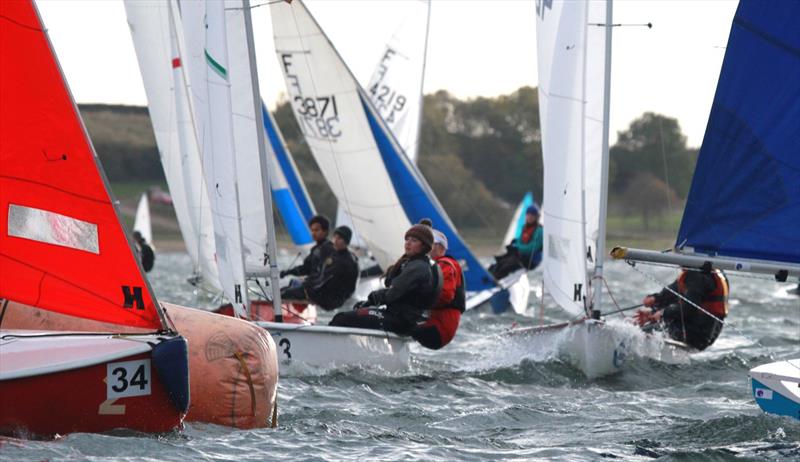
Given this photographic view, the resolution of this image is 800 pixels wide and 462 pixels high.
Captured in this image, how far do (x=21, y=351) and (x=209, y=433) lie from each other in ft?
2.89

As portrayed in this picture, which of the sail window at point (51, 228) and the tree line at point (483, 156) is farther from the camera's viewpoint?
the tree line at point (483, 156)

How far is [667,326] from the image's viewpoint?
36.2ft

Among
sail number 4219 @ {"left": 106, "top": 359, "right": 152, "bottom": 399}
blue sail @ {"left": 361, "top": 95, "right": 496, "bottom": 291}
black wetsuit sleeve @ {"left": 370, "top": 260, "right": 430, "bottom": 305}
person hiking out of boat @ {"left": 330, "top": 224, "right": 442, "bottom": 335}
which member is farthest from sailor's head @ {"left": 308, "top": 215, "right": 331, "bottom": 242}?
sail number 4219 @ {"left": 106, "top": 359, "right": 152, "bottom": 399}

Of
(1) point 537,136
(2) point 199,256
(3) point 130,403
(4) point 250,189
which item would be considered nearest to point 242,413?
(3) point 130,403

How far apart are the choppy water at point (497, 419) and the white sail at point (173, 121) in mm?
2658

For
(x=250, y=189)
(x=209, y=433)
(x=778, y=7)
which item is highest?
(x=778, y=7)

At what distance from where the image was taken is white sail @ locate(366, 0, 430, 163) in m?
19.4

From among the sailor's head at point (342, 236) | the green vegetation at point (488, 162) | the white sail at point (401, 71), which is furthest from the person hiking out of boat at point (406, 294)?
the green vegetation at point (488, 162)

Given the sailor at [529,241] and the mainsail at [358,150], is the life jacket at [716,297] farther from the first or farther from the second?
the sailor at [529,241]

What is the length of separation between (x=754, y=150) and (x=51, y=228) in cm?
310

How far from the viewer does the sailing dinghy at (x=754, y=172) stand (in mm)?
6652

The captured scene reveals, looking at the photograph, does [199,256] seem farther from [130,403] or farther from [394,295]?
[130,403]

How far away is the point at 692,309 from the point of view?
1091 cm

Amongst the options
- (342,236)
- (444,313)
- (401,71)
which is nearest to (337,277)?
(342,236)
